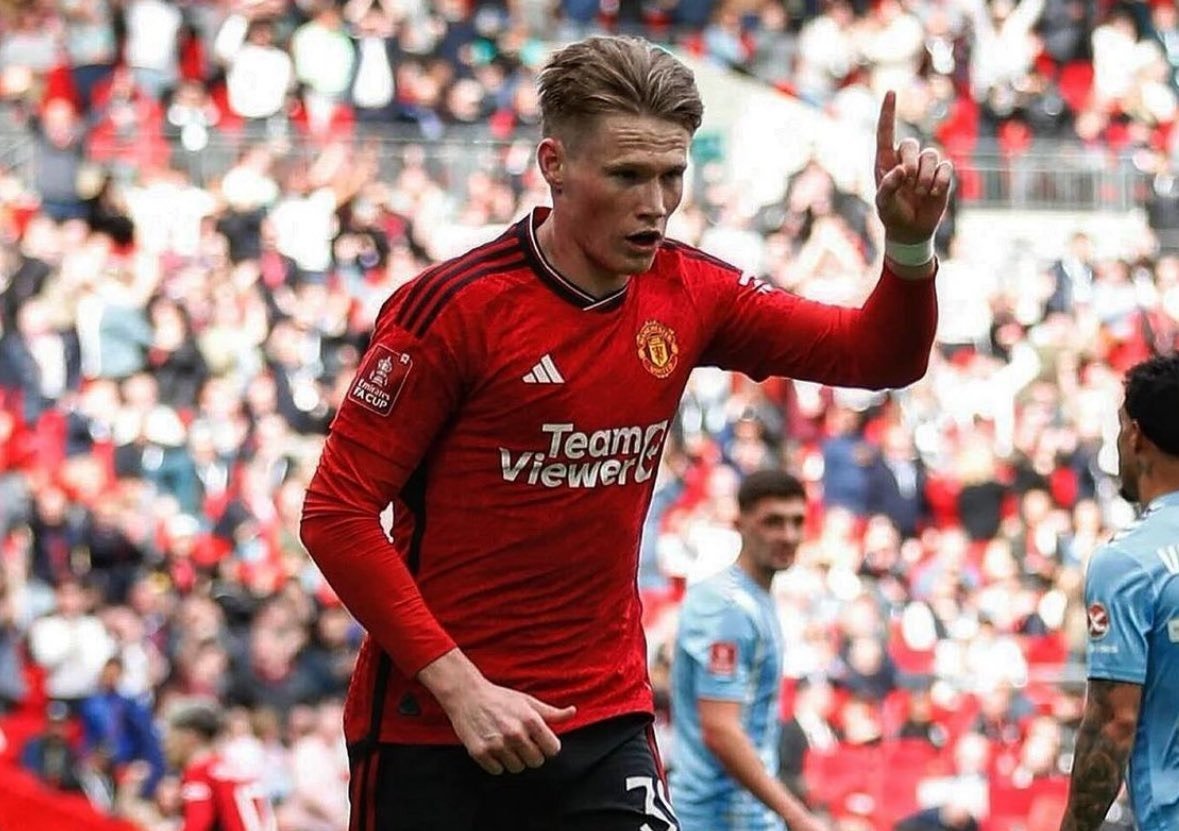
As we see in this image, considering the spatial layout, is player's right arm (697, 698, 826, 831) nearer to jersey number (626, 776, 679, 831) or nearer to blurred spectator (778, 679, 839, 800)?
jersey number (626, 776, 679, 831)

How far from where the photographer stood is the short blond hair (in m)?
5.09

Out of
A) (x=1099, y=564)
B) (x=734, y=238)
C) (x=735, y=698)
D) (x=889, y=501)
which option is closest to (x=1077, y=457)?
(x=889, y=501)

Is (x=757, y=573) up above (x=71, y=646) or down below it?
above

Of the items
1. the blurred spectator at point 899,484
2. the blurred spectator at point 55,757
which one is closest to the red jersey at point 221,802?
the blurred spectator at point 55,757

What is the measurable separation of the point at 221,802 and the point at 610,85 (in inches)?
231

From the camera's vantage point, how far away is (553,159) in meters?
5.20

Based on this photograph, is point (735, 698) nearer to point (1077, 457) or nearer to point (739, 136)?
point (1077, 457)

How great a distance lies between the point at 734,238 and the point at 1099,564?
14209mm

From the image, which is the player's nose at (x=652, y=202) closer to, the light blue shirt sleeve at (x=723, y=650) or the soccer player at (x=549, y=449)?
the soccer player at (x=549, y=449)

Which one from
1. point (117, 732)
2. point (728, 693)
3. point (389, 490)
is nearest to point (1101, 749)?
point (389, 490)

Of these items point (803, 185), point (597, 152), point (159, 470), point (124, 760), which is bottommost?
point (124, 760)

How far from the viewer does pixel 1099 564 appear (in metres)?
5.74

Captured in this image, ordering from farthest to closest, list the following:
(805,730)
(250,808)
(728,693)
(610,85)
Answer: (805,730), (250,808), (728,693), (610,85)

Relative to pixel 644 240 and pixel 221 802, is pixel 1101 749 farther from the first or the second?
pixel 221 802
